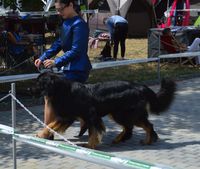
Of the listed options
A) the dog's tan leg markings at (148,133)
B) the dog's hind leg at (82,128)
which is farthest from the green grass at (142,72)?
the dog's tan leg markings at (148,133)

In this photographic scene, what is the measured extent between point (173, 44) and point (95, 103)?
7.70m

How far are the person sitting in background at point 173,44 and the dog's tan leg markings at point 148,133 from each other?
23.4 feet

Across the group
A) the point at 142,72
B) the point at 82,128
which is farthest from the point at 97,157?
the point at 142,72

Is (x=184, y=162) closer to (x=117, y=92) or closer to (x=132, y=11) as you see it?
(x=117, y=92)

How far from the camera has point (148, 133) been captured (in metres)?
6.37

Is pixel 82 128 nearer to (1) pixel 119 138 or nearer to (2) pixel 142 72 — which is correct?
(1) pixel 119 138

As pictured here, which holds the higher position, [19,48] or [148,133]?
[19,48]

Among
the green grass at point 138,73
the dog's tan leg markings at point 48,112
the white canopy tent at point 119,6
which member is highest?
the white canopy tent at point 119,6

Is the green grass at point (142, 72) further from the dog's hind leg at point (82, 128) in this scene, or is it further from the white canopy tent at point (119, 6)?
the white canopy tent at point (119, 6)

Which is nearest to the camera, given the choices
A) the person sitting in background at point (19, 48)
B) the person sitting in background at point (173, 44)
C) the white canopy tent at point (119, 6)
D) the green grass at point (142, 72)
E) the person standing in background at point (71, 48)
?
the person standing in background at point (71, 48)

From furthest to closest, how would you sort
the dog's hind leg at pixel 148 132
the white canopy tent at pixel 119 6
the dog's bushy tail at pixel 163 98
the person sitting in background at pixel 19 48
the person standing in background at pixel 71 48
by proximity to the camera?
the white canopy tent at pixel 119 6, the person sitting in background at pixel 19 48, the dog's bushy tail at pixel 163 98, the dog's hind leg at pixel 148 132, the person standing in background at pixel 71 48

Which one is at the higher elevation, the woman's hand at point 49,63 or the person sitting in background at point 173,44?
the woman's hand at point 49,63

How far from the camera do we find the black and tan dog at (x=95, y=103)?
Result: 591 cm

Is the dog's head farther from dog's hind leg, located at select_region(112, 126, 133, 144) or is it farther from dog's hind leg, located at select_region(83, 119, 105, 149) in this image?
dog's hind leg, located at select_region(112, 126, 133, 144)
